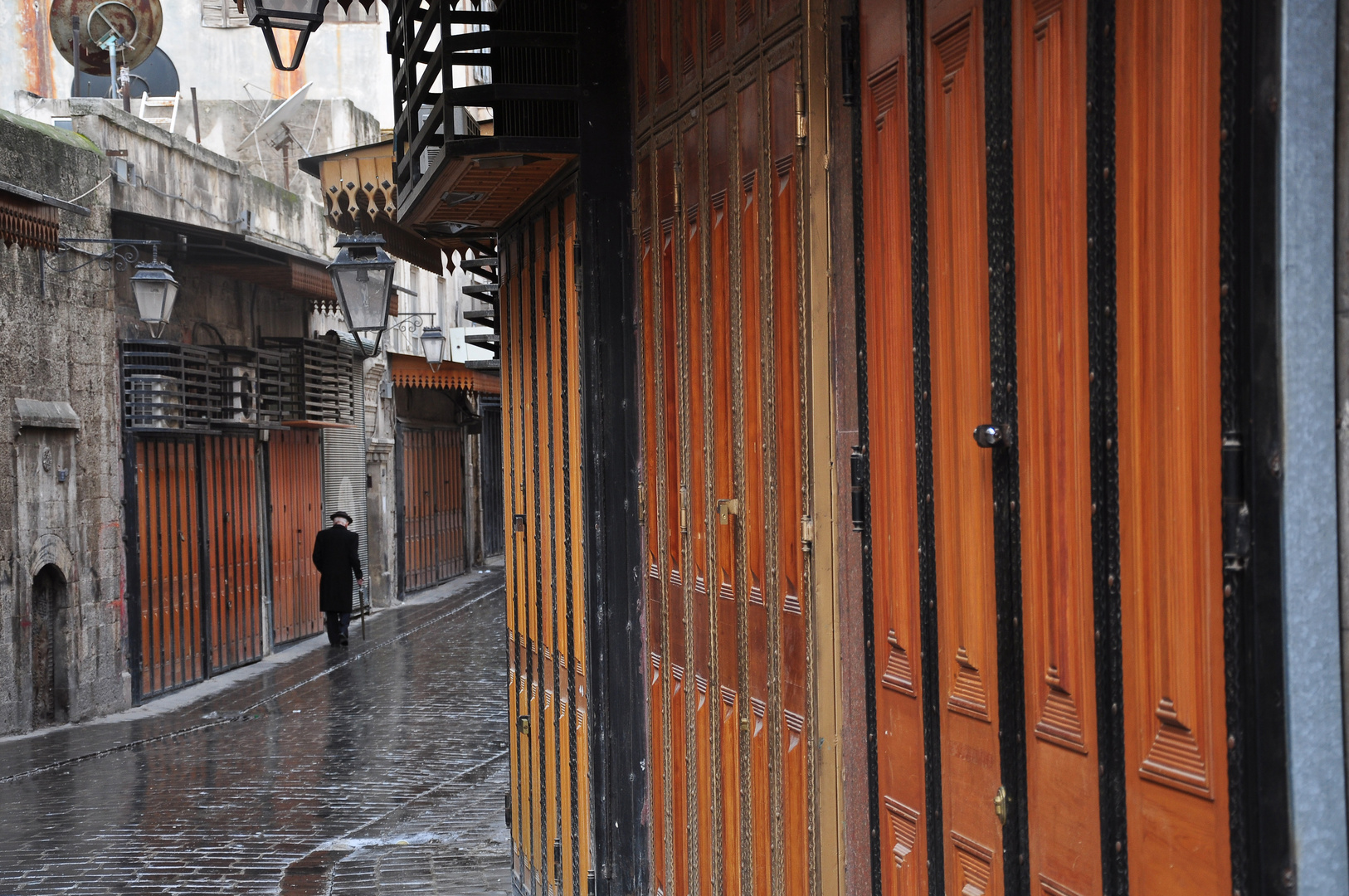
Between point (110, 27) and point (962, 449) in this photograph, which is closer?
point (962, 449)

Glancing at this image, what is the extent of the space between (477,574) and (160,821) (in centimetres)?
2180

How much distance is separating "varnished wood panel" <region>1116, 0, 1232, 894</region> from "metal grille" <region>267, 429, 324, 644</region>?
17597 mm

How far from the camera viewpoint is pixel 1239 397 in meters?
1.78

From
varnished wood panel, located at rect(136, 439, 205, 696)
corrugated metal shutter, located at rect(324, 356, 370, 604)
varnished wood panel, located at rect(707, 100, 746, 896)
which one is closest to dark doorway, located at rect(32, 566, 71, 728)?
varnished wood panel, located at rect(136, 439, 205, 696)

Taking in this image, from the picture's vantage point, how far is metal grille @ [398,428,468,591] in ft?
86.9

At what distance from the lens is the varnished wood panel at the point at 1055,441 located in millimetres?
2172

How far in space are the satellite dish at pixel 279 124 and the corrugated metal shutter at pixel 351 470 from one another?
404cm

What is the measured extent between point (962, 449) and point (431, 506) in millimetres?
26118

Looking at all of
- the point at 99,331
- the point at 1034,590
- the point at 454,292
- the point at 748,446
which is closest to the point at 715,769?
the point at 748,446

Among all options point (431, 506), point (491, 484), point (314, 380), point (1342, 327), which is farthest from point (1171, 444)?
point (491, 484)

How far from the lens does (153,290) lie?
42.9ft

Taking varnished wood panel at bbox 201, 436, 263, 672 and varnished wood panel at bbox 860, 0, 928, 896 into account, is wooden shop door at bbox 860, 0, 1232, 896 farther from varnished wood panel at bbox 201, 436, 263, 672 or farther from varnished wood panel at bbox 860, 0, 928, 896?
varnished wood panel at bbox 201, 436, 263, 672

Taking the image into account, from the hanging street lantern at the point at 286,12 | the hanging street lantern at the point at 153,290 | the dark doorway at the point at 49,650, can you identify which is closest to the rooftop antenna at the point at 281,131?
the hanging street lantern at the point at 153,290

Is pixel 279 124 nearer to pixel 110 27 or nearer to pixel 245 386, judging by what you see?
pixel 110 27
